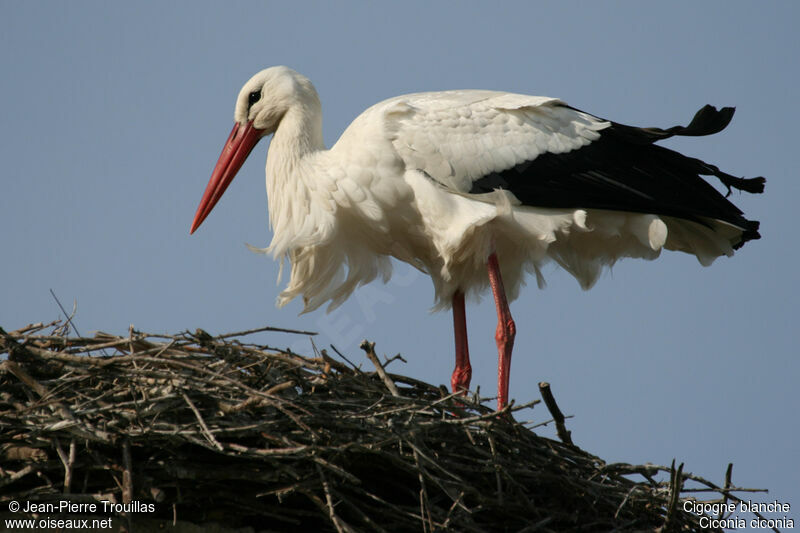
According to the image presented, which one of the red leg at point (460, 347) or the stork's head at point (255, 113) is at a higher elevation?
the stork's head at point (255, 113)

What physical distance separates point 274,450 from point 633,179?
264 centimetres

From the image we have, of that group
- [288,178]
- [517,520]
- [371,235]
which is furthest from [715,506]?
[288,178]

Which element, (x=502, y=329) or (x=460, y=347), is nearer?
(x=502, y=329)

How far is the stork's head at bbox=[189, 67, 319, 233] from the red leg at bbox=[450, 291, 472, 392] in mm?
1270

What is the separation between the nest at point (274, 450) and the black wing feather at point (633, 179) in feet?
4.83

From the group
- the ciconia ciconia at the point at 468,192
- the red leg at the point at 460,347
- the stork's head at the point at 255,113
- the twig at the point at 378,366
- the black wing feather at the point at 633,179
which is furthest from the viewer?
the red leg at the point at 460,347

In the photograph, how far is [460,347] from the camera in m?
5.83

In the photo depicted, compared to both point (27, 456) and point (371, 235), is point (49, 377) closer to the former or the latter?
point (27, 456)

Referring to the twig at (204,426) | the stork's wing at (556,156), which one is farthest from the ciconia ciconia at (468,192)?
the twig at (204,426)

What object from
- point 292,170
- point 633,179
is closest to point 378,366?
point 292,170

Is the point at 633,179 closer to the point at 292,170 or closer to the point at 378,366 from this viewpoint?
the point at 292,170

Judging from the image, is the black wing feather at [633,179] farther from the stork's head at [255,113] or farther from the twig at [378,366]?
the twig at [378,366]

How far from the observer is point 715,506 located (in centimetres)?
421

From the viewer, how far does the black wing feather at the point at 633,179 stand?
5.28 m
